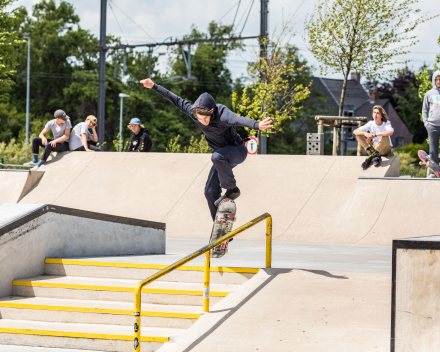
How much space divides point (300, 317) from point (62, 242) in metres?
3.03

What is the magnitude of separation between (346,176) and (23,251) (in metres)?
6.08

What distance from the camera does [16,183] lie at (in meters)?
11.6

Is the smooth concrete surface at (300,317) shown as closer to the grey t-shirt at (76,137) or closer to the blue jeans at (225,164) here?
the blue jeans at (225,164)

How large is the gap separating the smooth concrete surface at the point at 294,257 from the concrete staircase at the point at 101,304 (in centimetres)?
20

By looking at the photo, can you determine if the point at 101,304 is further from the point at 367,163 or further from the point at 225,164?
the point at 367,163

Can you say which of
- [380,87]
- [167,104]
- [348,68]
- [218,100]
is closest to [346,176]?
[348,68]

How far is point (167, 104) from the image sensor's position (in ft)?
186

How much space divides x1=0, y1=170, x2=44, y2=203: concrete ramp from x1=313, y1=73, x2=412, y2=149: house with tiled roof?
175ft

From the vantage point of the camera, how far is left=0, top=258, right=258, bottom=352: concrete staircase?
4699 millimetres

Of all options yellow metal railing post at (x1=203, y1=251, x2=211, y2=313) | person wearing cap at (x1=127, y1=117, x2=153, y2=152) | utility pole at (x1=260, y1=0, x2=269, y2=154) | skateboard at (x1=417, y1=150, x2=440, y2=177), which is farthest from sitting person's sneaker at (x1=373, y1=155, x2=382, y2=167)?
utility pole at (x1=260, y1=0, x2=269, y2=154)

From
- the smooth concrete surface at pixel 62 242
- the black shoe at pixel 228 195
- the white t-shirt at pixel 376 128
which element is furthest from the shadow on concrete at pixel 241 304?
the white t-shirt at pixel 376 128

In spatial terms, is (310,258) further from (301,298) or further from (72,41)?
(72,41)

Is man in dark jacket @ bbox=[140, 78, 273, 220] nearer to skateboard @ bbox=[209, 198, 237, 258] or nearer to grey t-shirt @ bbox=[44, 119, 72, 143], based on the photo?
skateboard @ bbox=[209, 198, 237, 258]

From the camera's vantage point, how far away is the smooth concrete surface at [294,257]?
5598 millimetres
